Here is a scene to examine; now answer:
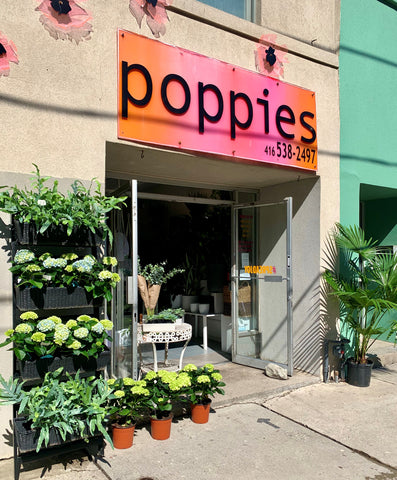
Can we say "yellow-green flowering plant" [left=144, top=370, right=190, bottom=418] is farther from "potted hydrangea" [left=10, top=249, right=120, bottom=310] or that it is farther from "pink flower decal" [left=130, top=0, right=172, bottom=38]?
"pink flower decal" [left=130, top=0, right=172, bottom=38]

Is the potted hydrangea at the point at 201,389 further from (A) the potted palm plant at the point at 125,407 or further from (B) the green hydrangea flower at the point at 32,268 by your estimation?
(B) the green hydrangea flower at the point at 32,268

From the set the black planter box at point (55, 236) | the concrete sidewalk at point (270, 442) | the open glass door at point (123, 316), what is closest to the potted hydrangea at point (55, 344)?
the black planter box at point (55, 236)

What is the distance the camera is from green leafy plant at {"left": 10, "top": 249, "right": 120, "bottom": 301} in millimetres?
2957

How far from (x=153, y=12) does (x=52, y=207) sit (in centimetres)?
221

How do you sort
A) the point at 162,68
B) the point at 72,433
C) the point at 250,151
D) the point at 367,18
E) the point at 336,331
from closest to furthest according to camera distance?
the point at 72,433 → the point at 162,68 → the point at 250,151 → the point at 336,331 → the point at 367,18

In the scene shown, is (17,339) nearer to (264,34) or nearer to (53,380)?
(53,380)

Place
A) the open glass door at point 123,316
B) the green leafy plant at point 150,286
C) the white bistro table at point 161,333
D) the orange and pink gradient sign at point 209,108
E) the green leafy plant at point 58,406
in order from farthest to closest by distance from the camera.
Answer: the green leafy plant at point 150,286
the white bistro table at point 161,333
the open glass door at point 123,316
the orange and pink gradient sign at point 209,108
the green leafy plant at point 58,406

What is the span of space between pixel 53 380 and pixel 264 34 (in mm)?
4129

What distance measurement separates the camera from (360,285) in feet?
17.6

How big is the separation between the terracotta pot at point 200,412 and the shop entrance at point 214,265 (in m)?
0.66

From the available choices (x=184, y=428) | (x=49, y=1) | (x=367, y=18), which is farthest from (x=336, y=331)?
(x=49, y=1)

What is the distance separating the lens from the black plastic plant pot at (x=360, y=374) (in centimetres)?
505

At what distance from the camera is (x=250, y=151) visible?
465 cm

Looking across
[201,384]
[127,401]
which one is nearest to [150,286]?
[201,384]
